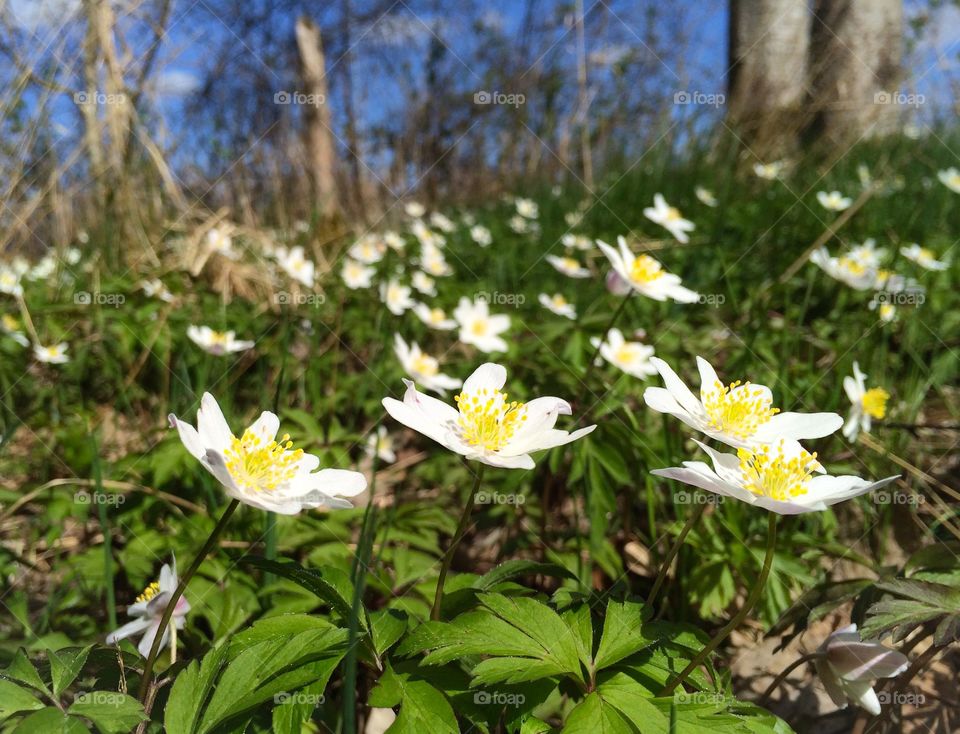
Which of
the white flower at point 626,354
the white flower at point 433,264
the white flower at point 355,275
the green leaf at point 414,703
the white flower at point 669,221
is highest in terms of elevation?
the green leaf at point 414,703

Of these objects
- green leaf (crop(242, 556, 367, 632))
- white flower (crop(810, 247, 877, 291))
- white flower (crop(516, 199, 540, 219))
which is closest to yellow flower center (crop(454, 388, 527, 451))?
green leaf (crop(242, 556, 367, 632))

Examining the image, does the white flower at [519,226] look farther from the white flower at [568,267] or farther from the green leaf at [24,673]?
the green leaf at [24,673]

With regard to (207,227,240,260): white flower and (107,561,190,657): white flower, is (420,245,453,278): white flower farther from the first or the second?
(107,561,190,657): white flower

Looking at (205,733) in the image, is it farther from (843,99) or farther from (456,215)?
(843,99)

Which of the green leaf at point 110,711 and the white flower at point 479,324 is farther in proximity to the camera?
the white flower at point 479,324

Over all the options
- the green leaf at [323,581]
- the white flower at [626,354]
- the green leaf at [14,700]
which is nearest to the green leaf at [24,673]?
the green leaf at [14,700]

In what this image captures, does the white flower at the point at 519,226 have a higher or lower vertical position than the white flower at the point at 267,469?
lower

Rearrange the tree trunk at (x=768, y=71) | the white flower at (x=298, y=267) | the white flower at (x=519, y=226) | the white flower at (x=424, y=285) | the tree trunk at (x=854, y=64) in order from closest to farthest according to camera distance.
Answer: the white flower at (x=298, y=267), the white flower at (x=424, y=285), the white flower at (x=519, y=226), the tree trunk at (x=768, y=71), the tree trunk at (x=854, y=64)

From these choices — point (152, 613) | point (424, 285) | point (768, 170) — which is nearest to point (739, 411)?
point (152, 613)

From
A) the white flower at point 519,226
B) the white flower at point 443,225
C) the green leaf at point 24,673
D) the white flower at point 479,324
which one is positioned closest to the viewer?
the green leaf at point 24,673

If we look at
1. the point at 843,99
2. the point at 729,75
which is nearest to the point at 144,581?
the point at 843,99
